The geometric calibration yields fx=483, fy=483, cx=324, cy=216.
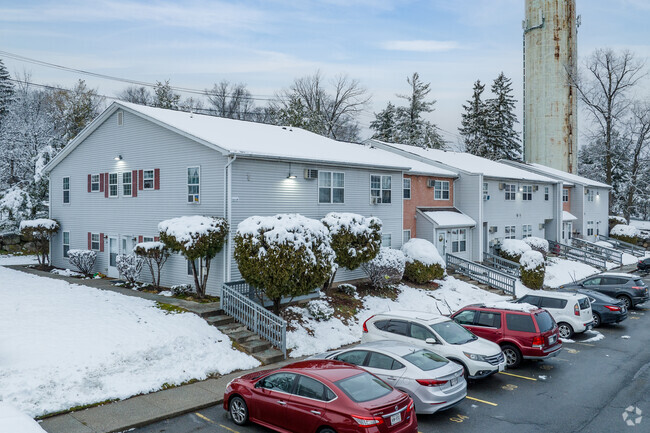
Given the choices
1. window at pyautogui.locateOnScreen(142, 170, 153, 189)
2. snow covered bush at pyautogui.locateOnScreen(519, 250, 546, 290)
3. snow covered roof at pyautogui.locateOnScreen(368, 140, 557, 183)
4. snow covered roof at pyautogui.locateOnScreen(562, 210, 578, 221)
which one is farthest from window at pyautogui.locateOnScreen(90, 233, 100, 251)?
snow covered roof at pyautogui.locateOnScreen(562, 210, 578, 221)

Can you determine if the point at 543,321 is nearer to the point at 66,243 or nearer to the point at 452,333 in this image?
the point at 452,333

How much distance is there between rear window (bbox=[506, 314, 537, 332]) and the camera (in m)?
13.8

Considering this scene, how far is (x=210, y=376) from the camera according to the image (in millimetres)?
12789

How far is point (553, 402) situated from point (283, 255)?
837cm

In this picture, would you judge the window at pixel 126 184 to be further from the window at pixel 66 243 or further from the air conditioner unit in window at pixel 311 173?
the air conditioner unit in window at pixel 311 173

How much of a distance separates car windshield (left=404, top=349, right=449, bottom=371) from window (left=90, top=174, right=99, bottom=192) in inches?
A: 781

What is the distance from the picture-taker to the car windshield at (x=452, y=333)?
493 inches

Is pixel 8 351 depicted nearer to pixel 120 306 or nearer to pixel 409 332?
pixel 120 306

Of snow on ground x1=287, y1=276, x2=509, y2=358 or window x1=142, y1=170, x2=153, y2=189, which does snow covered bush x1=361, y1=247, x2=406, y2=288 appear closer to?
snow on ground x1=287, y1=276, x2=509, y2=358

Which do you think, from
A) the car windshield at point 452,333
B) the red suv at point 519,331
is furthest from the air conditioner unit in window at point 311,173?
the car windshield at point 452,333

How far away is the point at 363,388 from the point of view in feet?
27.8

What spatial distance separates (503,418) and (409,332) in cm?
333

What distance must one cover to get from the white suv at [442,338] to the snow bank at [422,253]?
11.1m

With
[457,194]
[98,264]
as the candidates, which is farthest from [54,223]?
[457,194]
